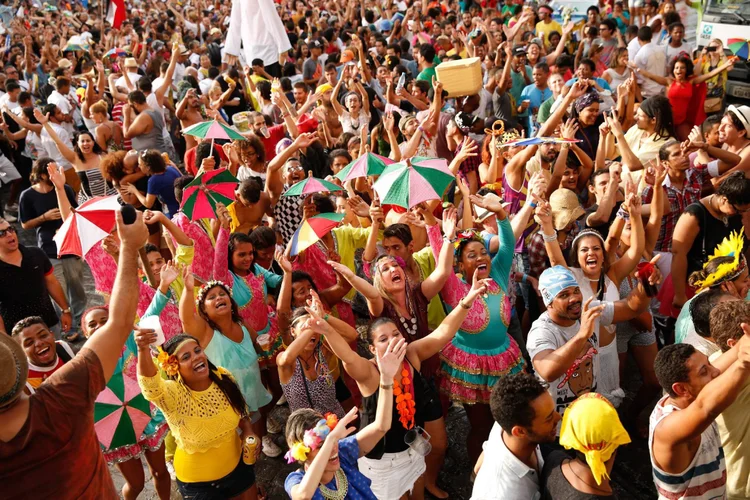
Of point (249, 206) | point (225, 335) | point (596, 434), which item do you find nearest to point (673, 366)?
point (596, 434)

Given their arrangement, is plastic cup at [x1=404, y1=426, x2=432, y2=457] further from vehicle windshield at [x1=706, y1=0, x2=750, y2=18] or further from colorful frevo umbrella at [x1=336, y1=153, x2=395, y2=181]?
vehicle windshield at [x1=706, y1=0, x2=750, y2=18]

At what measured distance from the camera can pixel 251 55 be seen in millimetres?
10273

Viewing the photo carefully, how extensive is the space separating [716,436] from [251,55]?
8.94 metres

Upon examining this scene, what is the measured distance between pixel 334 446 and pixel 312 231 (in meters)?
2.08

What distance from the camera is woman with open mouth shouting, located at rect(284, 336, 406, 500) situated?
9.20 ft

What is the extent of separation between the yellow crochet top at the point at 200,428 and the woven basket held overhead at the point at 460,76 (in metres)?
5.50

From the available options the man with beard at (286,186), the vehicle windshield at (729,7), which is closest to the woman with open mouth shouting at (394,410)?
the man with beard at (286,186)

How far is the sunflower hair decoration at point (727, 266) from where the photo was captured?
3969mm

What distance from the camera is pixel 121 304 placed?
8.27ft

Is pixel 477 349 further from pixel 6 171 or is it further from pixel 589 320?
pixel 6 171

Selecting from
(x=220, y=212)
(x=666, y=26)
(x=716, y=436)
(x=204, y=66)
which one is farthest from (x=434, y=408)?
(x=204, y=66)

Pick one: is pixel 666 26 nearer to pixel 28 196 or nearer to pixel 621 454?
pixel 621 454

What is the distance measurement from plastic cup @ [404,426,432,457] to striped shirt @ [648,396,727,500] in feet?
3.87

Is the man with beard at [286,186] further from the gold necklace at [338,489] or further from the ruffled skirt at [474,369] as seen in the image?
the gold necklace at [338,489]
